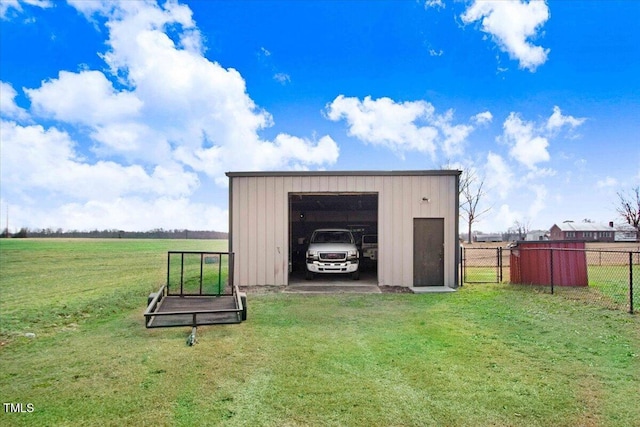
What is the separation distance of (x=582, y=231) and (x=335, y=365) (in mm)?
66654

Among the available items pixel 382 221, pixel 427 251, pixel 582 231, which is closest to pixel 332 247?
pixel 382 221

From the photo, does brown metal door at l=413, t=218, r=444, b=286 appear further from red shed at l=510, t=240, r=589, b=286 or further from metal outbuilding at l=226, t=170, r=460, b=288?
red shed at l=510, t=240, r=589, b=286

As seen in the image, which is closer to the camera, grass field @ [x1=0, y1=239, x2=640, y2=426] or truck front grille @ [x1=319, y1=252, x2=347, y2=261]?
grass field @ [x1=0, y1=239, x2=640, y2=426]

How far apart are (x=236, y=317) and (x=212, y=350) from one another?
6.01ft

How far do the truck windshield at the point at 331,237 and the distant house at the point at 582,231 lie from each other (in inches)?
2087

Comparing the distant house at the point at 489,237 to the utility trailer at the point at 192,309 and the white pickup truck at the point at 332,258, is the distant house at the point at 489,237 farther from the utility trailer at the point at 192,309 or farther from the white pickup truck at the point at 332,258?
the utility trailer at the point at 192,309

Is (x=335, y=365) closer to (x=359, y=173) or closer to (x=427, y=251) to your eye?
(x=359, y=173)

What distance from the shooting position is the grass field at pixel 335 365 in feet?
12.1

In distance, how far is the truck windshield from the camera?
13333 millimetres

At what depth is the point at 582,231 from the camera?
58812mm

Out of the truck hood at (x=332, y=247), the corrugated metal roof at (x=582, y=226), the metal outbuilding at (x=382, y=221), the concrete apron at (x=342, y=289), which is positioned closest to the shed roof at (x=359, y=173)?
the metal outbuilding at (x=382, y=221)

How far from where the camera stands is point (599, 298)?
934cm

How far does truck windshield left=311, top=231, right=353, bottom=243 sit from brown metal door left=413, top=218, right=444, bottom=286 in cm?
243

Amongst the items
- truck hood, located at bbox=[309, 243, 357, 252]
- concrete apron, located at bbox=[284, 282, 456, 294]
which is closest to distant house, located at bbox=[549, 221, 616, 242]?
concrete apron, located at bbox=[284, 282, 456, 294]
